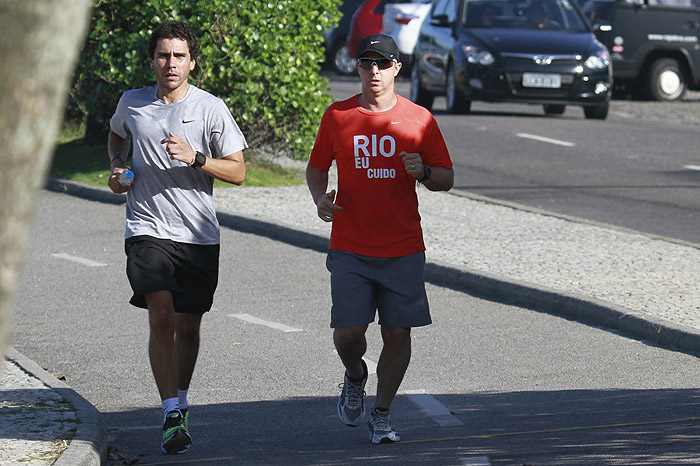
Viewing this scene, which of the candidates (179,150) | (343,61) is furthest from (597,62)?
(179,150)

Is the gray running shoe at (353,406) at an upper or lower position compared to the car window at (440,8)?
upper

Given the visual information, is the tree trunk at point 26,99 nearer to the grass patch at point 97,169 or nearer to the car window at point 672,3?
the grass patch at point 97,169

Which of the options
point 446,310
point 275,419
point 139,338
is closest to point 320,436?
point 275,419

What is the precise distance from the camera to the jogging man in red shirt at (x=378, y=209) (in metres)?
6.19

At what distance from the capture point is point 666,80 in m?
26.9

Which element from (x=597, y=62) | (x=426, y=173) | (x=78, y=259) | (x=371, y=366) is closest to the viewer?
(x=426, y=173)

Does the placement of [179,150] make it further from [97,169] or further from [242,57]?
[97,169]

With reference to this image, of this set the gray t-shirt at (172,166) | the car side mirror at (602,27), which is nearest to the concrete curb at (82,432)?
the gray t-shirt at (172,166)

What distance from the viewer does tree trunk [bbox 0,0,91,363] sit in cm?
231

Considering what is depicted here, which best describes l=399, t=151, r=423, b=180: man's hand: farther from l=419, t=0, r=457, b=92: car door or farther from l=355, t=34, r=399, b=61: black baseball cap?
l=419, t=0, r=457, b=92: car door

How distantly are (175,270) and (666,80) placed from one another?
21743mm

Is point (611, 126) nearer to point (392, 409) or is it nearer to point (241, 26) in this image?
point (241, 26)

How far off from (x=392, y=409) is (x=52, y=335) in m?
2.67

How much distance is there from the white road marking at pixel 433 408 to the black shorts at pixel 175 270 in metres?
1.21
